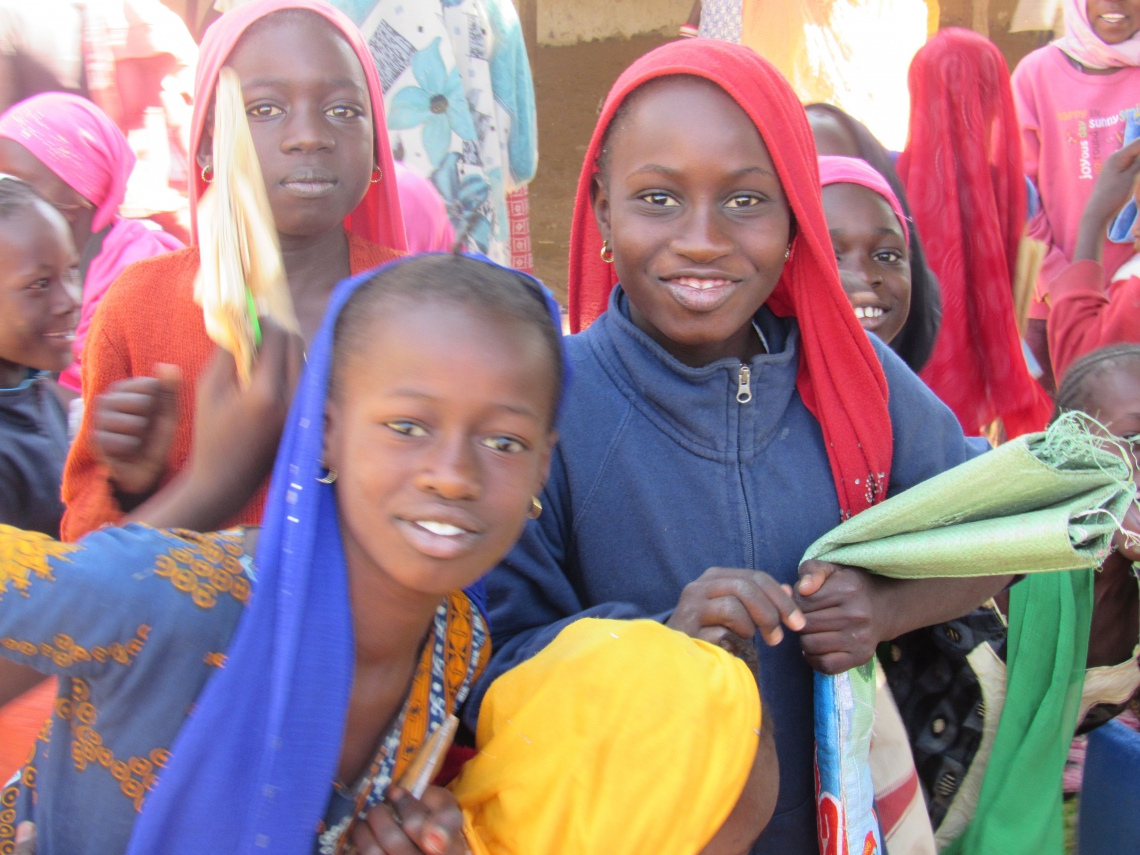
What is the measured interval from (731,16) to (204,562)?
3609mm

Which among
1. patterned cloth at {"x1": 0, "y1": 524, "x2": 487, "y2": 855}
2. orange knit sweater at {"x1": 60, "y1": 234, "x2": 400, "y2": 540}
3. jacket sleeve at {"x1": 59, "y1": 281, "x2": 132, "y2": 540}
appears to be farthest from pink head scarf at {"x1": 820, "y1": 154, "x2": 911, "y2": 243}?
patterned cloth at {"x1": 0, "y1": 524, "x2": 487, "y2": 855}

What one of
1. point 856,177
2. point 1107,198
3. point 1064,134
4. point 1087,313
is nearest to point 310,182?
point 856,177

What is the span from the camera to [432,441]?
43.6 inches

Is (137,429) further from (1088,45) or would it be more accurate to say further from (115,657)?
(1088,45)

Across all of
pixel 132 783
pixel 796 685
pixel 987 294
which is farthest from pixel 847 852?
pixel 987 294

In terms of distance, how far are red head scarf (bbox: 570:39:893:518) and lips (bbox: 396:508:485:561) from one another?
2.14 feet

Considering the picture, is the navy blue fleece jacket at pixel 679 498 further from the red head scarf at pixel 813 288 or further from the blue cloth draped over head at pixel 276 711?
the blue cloth draped over head at pixel 276 711

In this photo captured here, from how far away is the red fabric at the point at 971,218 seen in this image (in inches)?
106

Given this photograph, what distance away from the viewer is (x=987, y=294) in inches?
107

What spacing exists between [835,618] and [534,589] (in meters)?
0.43

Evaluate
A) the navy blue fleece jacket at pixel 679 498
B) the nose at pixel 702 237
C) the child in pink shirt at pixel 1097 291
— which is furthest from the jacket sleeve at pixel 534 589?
the child in pink shirt at pixel 1097 291

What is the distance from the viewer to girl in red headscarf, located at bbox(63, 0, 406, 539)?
1.49m

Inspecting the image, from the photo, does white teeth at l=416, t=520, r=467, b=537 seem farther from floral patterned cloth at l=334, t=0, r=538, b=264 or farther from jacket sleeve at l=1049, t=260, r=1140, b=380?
jacket sleeve at l=1049, t=260, r=1140, b=380

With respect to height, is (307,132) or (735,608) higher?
(307,132)
